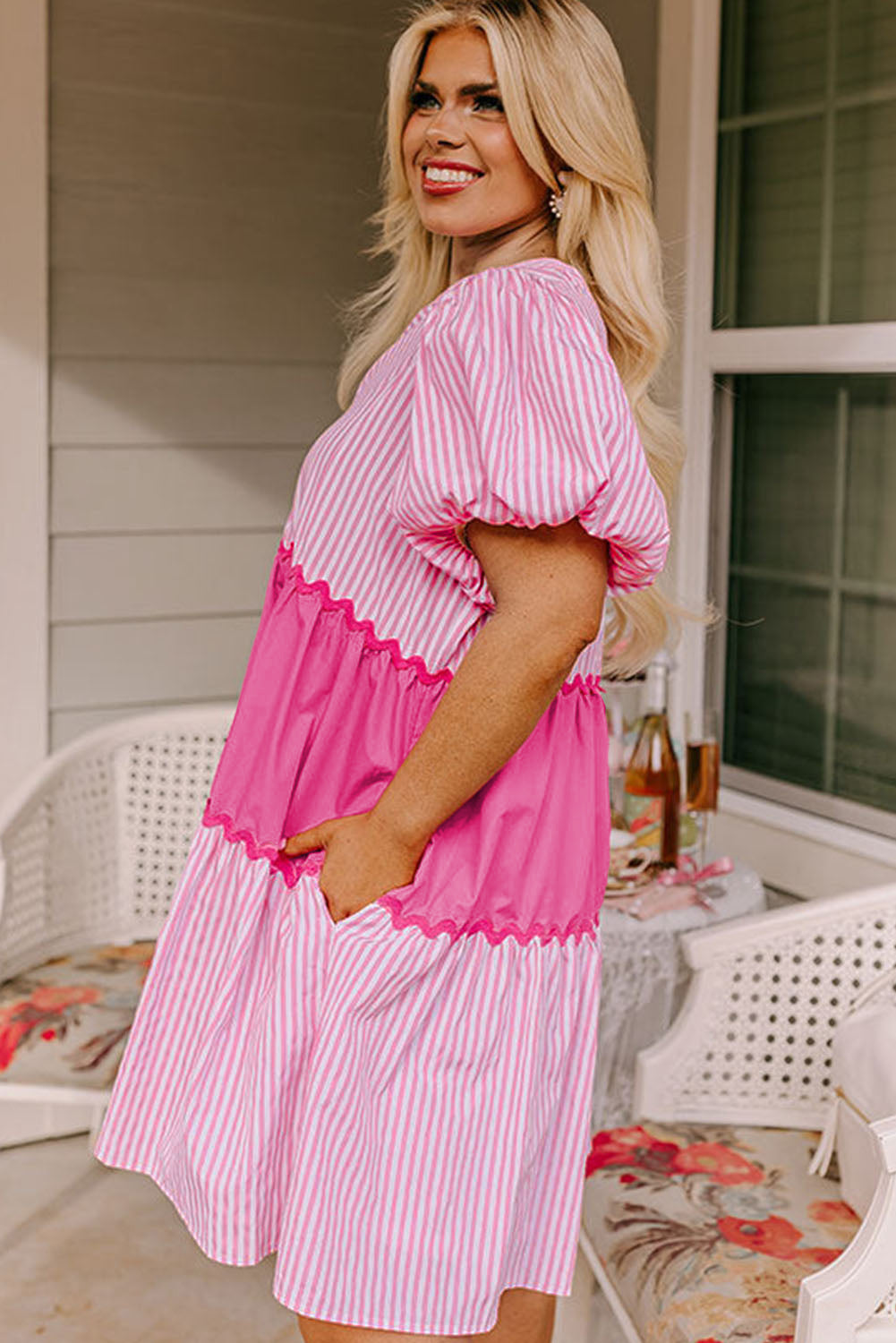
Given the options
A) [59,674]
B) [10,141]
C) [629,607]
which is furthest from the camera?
[59,674]

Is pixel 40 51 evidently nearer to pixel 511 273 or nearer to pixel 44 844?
pixel 44 844

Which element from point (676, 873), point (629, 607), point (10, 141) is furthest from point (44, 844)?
point (629, 607)

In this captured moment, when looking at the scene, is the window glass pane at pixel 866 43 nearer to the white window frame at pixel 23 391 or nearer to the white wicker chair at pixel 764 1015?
the white wicker chair at pixel 764 1015

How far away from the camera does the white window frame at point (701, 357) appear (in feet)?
8.98

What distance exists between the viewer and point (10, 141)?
3072 mm

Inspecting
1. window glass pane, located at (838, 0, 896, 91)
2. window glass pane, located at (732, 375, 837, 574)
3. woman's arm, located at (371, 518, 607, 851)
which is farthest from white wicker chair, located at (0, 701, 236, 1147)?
woman's arm, located at (371, 518, 607, 851)

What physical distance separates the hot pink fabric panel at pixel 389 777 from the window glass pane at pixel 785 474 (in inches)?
56.9

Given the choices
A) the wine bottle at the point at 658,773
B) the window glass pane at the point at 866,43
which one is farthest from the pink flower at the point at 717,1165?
the window glass pane at the point at 866,43

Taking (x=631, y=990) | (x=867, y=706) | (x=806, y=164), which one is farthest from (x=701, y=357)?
(x=631, y=990)

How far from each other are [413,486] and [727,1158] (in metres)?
1.16

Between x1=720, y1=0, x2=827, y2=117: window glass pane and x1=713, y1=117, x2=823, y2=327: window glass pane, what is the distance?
5 cm

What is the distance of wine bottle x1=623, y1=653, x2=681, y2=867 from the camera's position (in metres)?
2.46

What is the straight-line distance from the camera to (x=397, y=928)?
1312mm

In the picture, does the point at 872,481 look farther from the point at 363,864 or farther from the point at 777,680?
the point at 363,864
